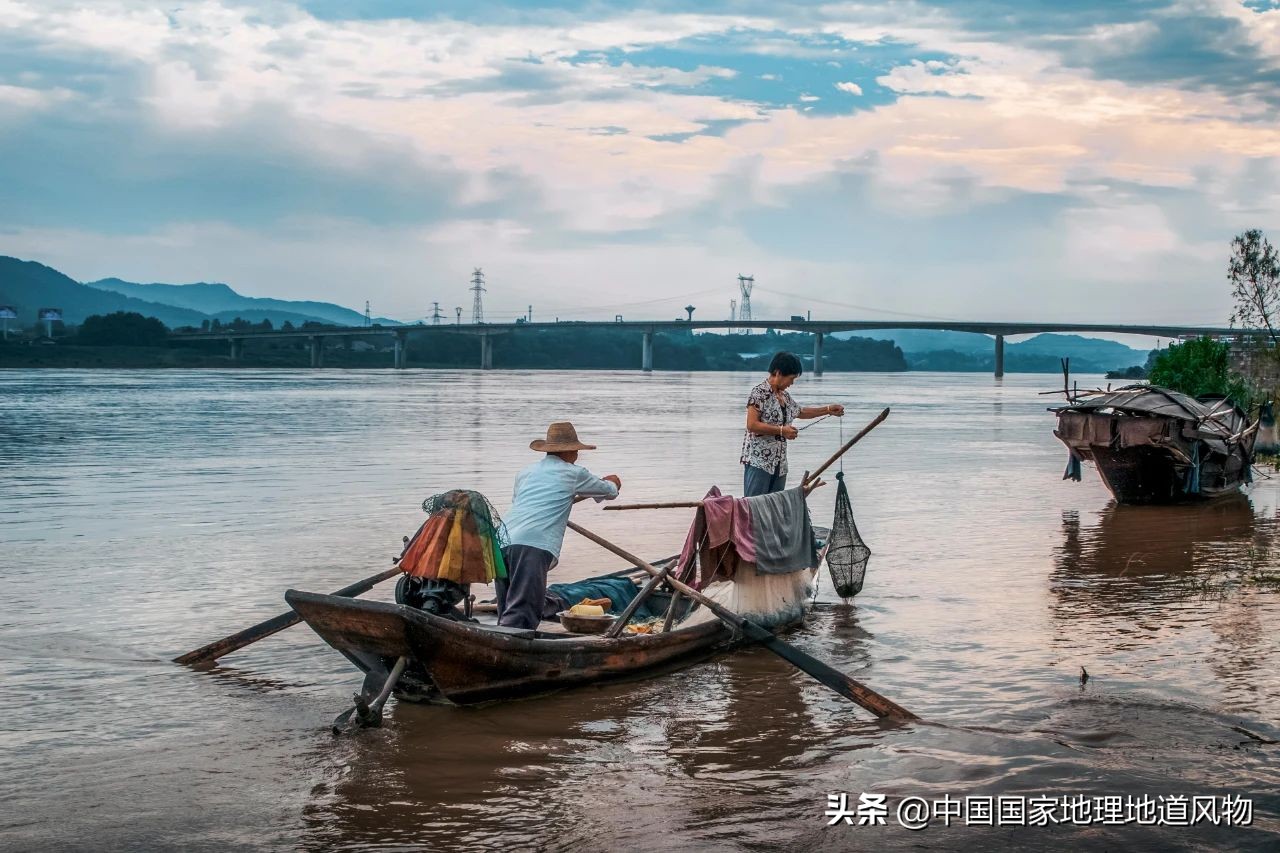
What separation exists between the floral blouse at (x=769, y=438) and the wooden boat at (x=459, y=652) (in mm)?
2529

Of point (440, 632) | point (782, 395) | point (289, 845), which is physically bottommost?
point (289, 845)

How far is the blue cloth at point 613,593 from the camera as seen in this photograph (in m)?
9.77

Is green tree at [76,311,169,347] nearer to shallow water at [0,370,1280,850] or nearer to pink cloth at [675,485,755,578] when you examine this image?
shallow water at [0,370,1280,850]

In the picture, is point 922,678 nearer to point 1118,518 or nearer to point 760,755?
point 760,755

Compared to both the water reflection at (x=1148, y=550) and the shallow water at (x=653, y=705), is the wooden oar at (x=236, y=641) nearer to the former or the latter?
the shallow water at (x=653, y=705)

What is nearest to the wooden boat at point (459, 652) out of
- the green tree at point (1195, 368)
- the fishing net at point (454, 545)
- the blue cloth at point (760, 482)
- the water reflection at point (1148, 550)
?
the fishing net at point (454, 545)

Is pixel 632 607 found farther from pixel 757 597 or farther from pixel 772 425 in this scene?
pixel 772 425

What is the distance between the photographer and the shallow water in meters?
6.05

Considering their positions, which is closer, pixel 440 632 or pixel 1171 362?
pixel 440 632

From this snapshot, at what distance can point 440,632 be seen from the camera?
723cm

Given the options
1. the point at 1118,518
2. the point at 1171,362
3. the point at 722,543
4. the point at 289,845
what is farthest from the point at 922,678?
the point at 1171,362

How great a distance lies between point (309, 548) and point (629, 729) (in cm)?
754

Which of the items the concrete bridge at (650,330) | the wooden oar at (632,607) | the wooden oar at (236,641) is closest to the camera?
the wooden oar at (632,607)

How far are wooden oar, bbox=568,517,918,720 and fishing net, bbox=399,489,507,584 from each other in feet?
4.16
